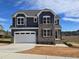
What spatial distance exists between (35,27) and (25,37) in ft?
10.2

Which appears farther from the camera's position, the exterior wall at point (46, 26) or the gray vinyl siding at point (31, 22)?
the gray vinyl siding at point (31, 22)

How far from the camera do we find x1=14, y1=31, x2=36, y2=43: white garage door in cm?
4300

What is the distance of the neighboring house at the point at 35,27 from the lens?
4206 cm

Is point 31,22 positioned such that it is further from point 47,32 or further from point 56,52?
point 56,52

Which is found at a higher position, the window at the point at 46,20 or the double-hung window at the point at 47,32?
the window at the point at 46,20

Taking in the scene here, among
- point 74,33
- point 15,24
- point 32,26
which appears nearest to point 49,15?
point 32,26

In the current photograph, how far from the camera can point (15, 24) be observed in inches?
1718

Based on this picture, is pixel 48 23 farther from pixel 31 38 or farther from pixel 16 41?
pixel 16 41

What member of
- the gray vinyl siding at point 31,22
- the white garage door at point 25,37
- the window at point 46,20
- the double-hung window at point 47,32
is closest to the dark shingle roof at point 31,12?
the gray vinyl siding at point 31,22

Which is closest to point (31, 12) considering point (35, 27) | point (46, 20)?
point (35, 27)

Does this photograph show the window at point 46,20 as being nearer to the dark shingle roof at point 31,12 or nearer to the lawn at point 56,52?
the dark shingle roof at point 31,12

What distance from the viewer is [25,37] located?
4331 cm

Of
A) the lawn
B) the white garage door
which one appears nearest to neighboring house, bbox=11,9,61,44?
the white garage door

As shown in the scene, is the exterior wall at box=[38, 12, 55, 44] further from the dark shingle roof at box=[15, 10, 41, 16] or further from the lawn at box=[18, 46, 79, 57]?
the lawn at box=[18, 46, 79, 57]
